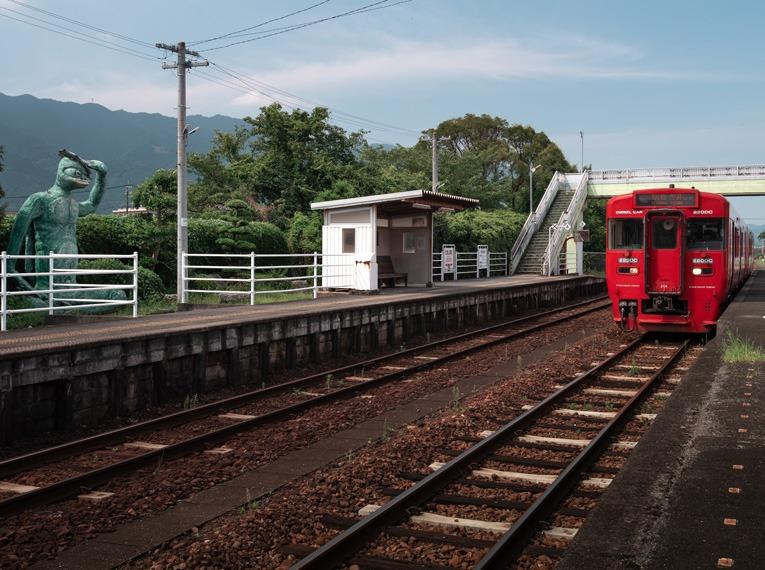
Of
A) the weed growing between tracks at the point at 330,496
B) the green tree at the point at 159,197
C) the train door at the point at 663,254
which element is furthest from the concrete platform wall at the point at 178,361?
the green tree at the point at 159,197

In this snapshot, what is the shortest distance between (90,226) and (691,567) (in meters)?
19.0

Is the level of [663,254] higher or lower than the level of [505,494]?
higher

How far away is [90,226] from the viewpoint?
20.8 metres

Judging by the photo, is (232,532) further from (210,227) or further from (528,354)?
(210,227)

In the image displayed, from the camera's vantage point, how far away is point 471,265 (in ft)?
119

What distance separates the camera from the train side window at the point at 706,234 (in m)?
15.8

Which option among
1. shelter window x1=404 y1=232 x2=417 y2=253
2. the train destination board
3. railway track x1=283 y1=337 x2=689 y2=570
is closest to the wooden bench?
shelter window x1=404 y1=232 x2=417 y2=253

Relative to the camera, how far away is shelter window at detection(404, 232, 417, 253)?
25911mm

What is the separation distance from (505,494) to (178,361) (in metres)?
6.41

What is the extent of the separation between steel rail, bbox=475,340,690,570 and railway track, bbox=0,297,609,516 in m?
3.68

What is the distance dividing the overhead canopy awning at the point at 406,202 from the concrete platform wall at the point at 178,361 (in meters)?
2.83

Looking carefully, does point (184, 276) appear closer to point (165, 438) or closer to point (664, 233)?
point (165, 438)

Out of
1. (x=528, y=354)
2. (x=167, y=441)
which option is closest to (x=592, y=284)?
(x=528, y=354)

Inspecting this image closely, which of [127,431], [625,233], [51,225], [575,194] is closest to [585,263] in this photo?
[575,194]
